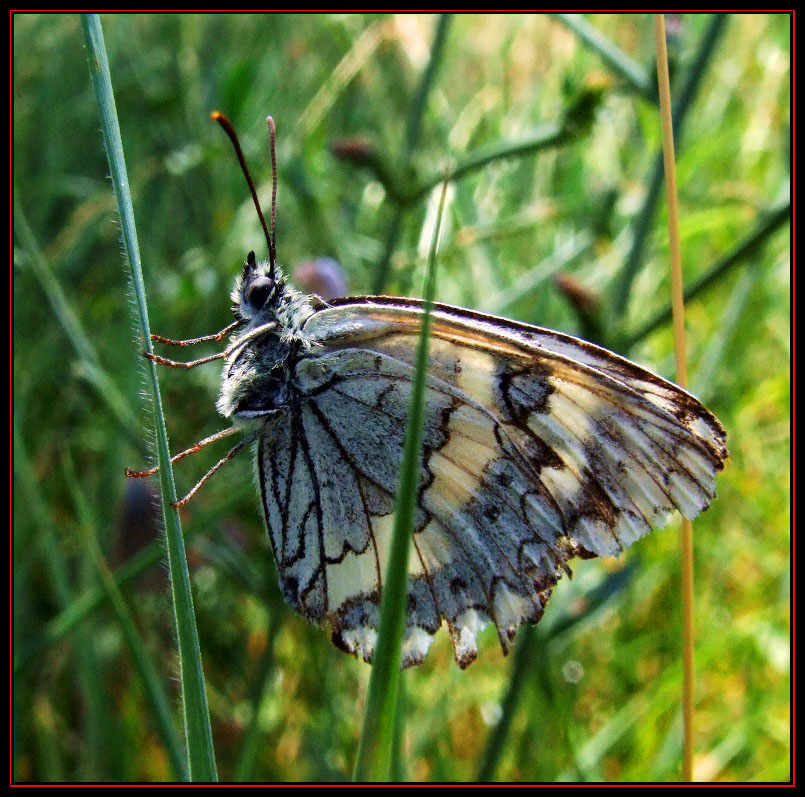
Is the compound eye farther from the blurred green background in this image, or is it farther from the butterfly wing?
the blurred green background

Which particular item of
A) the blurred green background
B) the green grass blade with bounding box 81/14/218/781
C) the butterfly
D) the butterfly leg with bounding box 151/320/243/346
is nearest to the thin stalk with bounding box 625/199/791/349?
the blurred green background

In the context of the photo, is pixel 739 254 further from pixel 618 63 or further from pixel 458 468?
pixel 458 468

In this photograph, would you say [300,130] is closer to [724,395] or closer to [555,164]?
[555,164]

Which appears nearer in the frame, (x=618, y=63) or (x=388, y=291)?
(x=618, y=63)

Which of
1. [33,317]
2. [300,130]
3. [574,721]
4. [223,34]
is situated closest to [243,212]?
[300,130]

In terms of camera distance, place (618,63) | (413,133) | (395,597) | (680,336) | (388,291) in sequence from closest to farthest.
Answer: (395,597), (680,336), (618,63), (413,133), (388,291)
